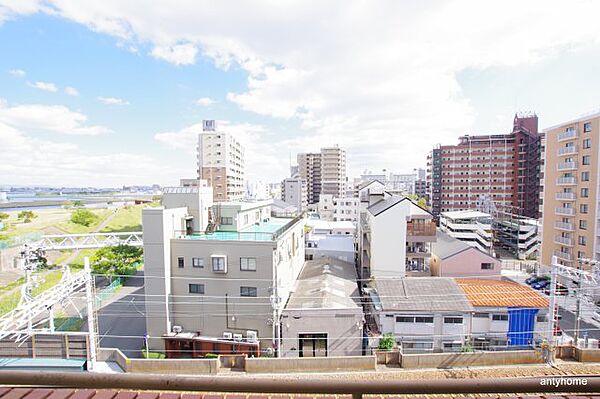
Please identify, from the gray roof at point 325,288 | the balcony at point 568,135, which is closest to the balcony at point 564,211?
the balcony at point 568,135

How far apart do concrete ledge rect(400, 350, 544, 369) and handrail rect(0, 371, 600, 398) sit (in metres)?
9.71

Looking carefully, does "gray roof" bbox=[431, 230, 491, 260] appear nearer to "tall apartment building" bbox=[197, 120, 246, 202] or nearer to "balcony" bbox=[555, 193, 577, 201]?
"balcony" bbox=[555, 193, 577, 201]

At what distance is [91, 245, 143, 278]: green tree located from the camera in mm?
20453

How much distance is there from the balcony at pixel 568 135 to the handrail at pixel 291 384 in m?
26.3

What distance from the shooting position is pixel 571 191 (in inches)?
791

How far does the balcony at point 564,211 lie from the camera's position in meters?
19.7

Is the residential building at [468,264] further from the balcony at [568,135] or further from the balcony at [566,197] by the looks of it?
the balcony at [568,135]

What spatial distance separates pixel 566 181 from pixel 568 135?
323 centimetres

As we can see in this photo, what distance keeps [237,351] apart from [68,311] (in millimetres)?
11490

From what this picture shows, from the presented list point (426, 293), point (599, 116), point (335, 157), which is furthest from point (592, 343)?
point (335, 157)

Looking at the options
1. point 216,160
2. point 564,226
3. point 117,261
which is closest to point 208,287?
point 117,261

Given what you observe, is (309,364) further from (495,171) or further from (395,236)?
(495,171)

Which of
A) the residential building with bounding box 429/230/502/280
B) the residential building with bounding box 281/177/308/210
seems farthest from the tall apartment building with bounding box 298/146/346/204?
the residential building with bounding box 429/230/502/280

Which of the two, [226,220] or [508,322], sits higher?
[226,220]
